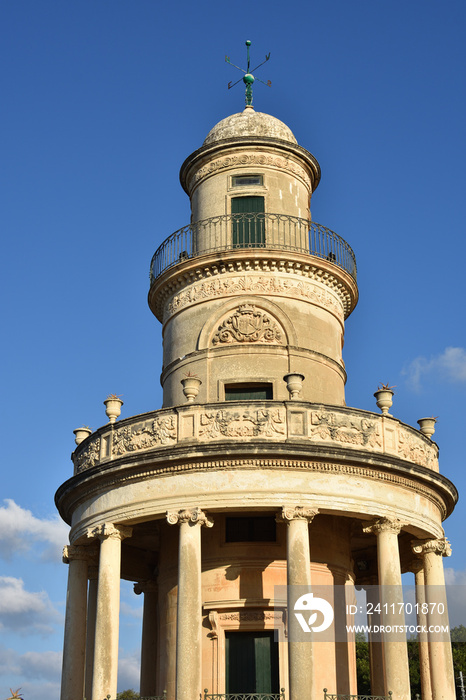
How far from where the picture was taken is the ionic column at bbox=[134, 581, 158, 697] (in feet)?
101

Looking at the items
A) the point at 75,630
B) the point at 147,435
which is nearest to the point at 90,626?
the point at 75,630

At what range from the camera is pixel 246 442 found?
24.6m

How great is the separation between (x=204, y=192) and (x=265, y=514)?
1261 cm

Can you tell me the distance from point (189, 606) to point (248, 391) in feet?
25.8

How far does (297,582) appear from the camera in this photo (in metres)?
23.8

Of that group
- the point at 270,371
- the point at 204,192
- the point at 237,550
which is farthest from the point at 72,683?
the point at 204,192

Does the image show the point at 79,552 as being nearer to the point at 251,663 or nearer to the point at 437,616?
the point at 251,663

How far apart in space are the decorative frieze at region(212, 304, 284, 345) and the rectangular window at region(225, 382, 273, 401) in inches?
60.2

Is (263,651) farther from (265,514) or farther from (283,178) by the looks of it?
(283,178)

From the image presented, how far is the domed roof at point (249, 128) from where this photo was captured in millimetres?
34156

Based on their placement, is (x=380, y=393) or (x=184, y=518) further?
(x=380, y=393)

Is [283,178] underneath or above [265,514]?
above

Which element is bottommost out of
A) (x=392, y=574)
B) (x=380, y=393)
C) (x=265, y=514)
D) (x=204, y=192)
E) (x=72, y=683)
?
(x=72, y=683)

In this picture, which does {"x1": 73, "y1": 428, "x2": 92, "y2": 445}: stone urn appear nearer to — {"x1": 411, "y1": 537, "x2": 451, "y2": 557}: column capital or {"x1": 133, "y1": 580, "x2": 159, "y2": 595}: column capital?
{"x1": 133, "y1": 580, "x2": 159, "y2": 595}: column capital
